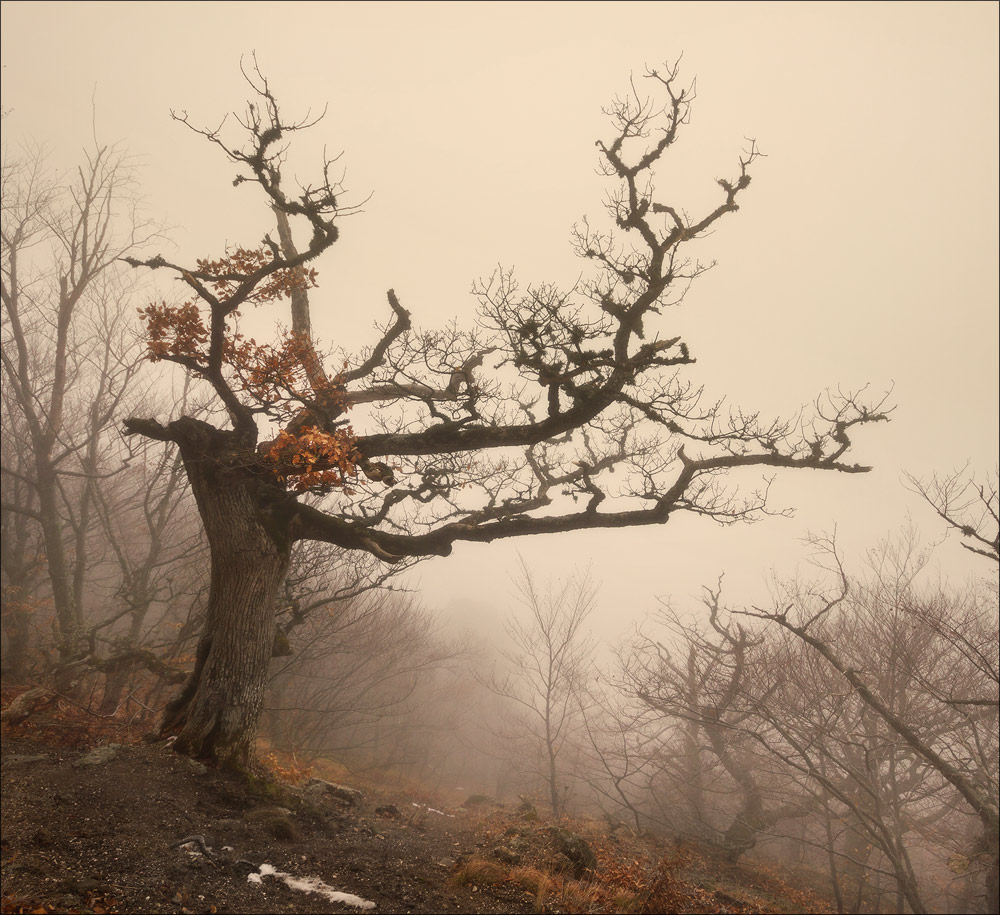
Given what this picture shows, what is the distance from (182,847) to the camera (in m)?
4.90

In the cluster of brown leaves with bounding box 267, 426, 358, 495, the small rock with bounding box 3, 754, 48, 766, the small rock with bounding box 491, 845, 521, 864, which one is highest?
the cluster of brown leaves with bounding box 267, 426, 358, 495

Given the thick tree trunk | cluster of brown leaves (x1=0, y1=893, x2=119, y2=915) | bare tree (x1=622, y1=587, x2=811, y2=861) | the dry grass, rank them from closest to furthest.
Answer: cluster of brown leaves (x1=0, y1=893, x2=119, y2=915), the dry grass, the thick tree trunk, bare tree (x1=622, y1=587, x2=811, y2=861)

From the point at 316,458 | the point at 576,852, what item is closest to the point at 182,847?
the point at 316,458

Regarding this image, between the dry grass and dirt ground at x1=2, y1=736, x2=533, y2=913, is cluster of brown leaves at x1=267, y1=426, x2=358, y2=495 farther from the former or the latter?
the dry grass

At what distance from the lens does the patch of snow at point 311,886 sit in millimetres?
4641

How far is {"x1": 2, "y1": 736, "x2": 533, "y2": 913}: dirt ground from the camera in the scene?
4.10 metres

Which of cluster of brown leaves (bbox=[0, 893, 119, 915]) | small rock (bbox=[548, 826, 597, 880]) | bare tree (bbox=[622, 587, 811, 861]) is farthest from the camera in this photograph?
bare tree (bbox=[622, 587, 811, 861])

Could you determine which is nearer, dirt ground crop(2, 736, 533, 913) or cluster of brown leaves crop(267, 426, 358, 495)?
dirt ground crop(2, 736, 533, 913)

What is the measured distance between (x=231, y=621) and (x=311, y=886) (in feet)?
12.5

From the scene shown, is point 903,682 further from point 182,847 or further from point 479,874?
point 182,847

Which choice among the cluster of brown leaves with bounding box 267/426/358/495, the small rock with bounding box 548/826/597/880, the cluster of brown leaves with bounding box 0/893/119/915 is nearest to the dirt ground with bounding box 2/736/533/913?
the cluster of brown leaves with bounding box 0/893/119/915

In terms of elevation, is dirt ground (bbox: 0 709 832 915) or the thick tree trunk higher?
the thick tree trunk

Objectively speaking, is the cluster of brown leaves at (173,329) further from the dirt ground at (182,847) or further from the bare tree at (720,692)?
the bare tree at (720,692)

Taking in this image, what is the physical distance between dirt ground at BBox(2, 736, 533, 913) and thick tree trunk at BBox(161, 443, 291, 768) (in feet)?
1.38
